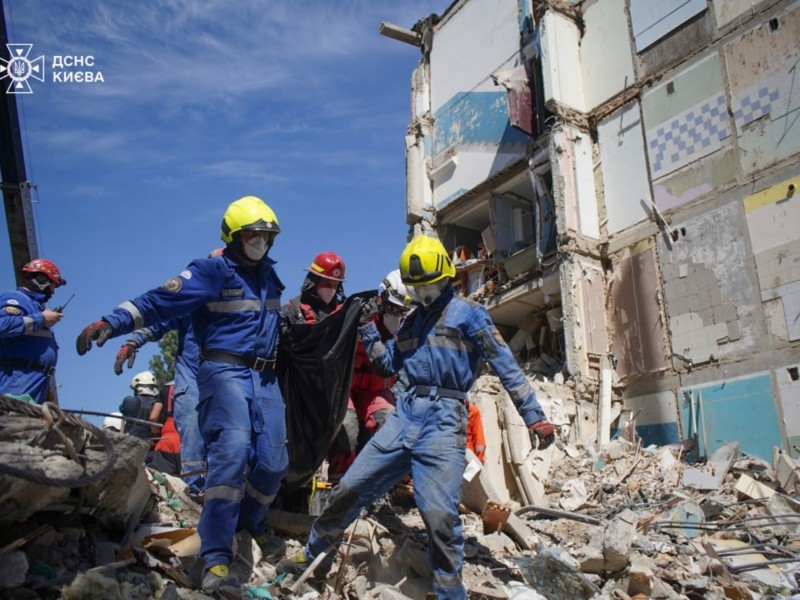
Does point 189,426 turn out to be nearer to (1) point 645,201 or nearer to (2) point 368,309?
(2) point 368,309

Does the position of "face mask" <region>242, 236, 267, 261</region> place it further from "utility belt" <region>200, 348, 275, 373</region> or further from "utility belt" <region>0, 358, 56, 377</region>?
"utility belt" <region>0, 358, 56, 377</region>

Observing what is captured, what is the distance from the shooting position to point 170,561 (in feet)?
10.9

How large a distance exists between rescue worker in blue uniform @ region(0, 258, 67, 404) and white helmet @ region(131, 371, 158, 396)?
3207 millimetres

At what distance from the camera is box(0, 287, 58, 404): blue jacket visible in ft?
15.5

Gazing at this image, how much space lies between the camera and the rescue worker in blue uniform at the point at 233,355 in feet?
10.9

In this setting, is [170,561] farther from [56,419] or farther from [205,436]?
[56,419]

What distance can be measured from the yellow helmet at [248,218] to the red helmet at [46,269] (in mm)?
2254

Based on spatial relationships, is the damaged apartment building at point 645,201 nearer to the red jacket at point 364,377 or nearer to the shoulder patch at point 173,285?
the red jacket at point 364,377

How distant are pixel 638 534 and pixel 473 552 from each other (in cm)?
170

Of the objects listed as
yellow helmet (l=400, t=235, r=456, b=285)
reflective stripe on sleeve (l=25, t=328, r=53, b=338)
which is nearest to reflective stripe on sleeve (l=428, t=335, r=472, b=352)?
yellow helmet (l=400, t=235, r=456, b=285)

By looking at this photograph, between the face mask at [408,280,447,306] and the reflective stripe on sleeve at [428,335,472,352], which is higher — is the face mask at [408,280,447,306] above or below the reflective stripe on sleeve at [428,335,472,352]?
above

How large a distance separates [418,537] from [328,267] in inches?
86.7

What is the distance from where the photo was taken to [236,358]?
373 cm

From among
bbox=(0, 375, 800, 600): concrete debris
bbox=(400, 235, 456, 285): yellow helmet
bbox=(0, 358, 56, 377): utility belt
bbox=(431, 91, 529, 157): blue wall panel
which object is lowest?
bbox=(0, 375, 800, 600): concrete debris
